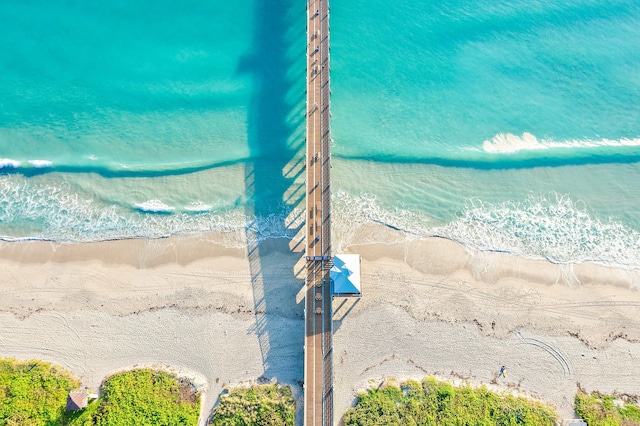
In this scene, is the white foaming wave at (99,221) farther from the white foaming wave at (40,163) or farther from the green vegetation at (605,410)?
the green vegetation at (605,410)

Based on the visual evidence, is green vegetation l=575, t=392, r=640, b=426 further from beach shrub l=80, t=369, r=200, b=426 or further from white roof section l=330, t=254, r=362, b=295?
beach shrub l=80, t=369, r=200, b=426

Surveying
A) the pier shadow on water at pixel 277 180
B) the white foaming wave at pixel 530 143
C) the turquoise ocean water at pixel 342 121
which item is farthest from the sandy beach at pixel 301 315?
the white foaming wave at pixel 530 143

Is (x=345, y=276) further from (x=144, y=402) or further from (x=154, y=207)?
(x=144, y=402)

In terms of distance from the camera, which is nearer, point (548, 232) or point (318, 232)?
point (318, 232)

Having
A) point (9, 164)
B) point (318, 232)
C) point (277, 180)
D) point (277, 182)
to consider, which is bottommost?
point (318, 232)

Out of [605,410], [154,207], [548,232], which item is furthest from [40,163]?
[605,410]

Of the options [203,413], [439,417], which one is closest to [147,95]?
[203,413]

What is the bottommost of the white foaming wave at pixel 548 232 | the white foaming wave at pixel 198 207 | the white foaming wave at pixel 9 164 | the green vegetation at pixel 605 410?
the green vegetation at pixel 605 410
